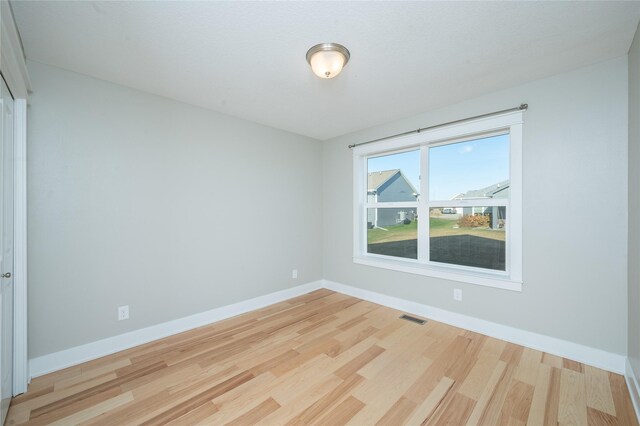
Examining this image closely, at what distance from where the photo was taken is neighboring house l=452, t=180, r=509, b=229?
2.79 metres

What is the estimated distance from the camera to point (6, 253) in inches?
70.9

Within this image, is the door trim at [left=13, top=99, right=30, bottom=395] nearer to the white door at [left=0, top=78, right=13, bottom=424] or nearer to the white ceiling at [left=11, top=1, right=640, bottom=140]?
the white door at [left=0, top=78, right=13, bottom=424]

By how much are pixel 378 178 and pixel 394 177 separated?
271mm

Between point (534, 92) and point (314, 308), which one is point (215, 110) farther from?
point (534, 92)

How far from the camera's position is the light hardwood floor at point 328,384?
1.72m

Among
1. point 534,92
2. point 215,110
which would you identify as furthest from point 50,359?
point 534,92

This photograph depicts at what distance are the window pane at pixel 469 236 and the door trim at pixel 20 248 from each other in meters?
3.81

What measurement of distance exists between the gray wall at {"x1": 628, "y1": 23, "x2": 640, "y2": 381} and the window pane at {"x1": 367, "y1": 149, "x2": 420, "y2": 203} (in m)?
1.80

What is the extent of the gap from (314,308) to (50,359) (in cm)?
252

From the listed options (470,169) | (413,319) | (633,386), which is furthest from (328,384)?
(470,169)

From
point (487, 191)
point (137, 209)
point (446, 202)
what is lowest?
point (137, 209)

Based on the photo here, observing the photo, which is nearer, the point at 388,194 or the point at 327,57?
the point at 327,57

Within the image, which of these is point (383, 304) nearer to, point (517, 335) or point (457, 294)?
point (457, 294)

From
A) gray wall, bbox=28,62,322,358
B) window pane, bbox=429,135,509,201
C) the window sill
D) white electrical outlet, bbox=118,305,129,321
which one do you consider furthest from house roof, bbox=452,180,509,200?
white electrical outlet, bbox=118,305,129,321
